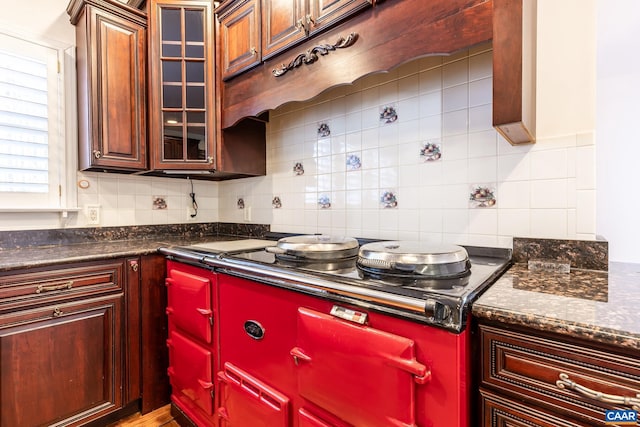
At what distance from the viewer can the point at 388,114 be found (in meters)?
1.55

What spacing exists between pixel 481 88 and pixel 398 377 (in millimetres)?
1145

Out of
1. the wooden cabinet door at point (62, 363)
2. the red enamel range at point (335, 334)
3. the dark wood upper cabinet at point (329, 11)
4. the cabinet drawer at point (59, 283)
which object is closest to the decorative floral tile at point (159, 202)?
the cabinet drawer at point (59, 283)

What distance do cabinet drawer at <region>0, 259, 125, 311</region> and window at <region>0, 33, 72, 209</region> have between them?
0.65 meters

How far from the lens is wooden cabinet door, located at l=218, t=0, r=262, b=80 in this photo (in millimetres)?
1604

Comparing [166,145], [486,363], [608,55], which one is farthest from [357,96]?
[608,55]

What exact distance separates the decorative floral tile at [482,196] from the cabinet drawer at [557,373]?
0.71 m

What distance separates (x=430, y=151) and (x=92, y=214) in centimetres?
207

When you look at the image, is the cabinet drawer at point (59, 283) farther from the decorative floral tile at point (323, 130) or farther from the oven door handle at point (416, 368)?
the oven door handle at point (416, 368)

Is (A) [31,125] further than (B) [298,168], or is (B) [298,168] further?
(B) [298,168]

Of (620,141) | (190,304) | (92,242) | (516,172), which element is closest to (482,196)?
(516,172)

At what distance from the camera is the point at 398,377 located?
745mm

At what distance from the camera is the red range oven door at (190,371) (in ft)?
4.58

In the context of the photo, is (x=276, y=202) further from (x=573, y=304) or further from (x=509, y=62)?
(x=573, y=304)

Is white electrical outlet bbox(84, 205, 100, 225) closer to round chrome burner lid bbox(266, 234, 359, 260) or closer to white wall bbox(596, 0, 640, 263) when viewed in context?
round chrome burner lid bbox(266, 234, 359, 260)
